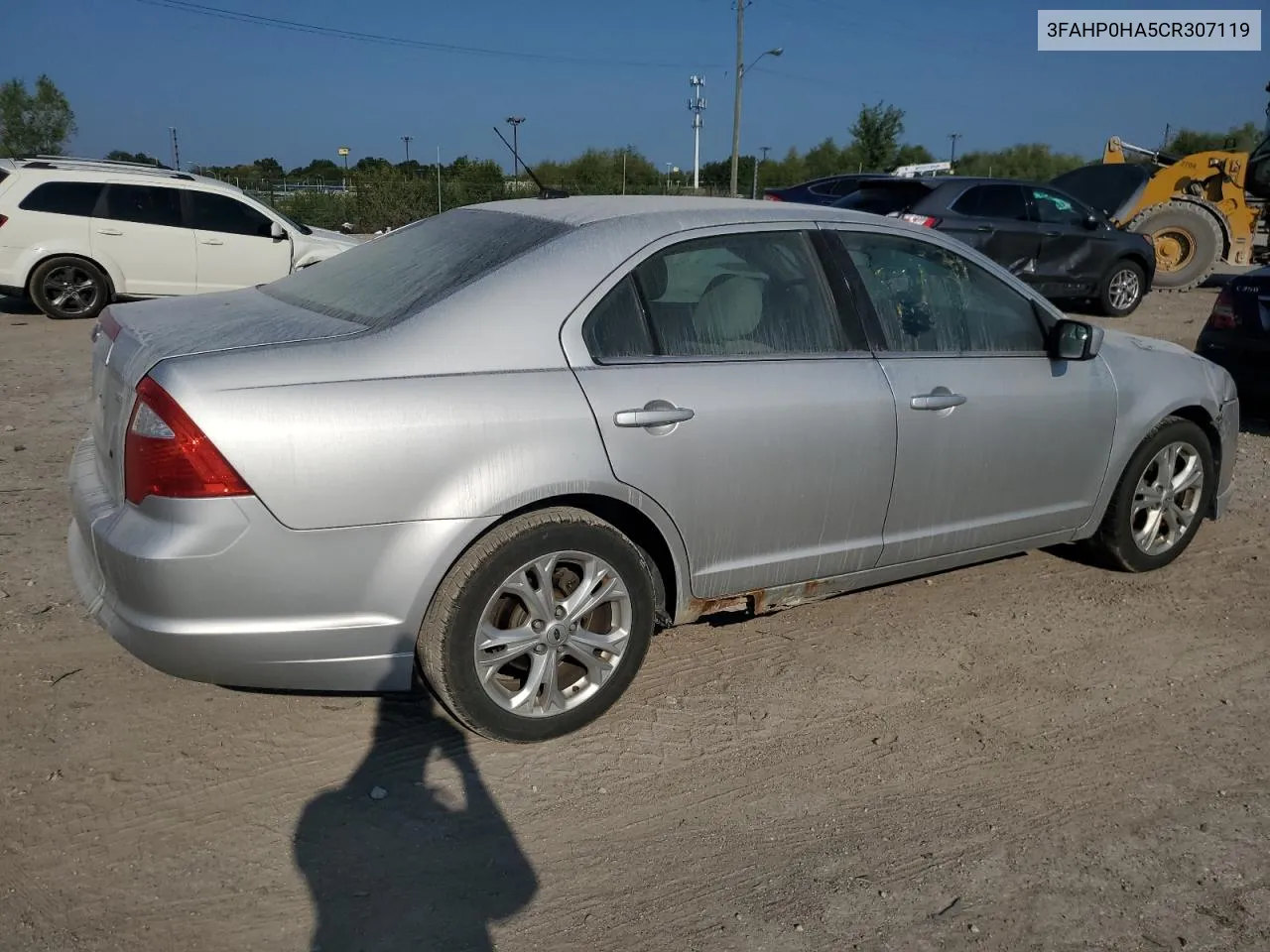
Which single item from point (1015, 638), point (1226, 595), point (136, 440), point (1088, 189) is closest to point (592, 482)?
point (136, 440)

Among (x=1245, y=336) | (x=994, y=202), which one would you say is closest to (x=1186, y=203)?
(x=994, y=202)

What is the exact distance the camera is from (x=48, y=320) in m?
12.1

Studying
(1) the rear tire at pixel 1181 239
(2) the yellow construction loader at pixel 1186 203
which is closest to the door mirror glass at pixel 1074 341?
(2) the yellow construction loader at pixel 1186 203

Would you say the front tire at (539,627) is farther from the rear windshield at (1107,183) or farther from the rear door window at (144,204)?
the rear windshield at (1107,183)

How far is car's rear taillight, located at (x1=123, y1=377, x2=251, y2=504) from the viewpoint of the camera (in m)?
2.86

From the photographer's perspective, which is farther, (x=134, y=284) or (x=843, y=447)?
(x=134, y=284)

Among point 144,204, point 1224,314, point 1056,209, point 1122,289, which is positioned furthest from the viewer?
point 1122,289

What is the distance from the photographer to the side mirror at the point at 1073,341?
435 centimetres

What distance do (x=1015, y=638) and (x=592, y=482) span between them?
2.08 m

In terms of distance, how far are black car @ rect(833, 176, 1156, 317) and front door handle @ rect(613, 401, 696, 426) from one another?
924 centimetres

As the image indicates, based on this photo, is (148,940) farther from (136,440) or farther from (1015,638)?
(1015,638)

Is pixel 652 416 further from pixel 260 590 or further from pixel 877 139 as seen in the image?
pixel 877 139

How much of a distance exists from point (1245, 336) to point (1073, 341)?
161 inches

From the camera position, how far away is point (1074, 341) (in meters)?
4.35
